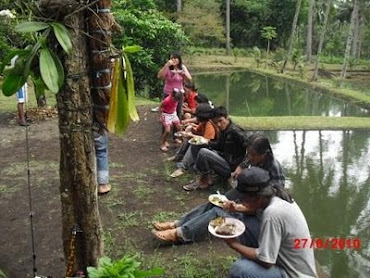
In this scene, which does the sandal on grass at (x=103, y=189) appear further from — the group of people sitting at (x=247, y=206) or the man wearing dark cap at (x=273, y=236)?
the man wearing dark cap at (x=273, y=236)

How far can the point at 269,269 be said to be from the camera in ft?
8.37

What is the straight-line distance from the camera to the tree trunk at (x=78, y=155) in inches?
85.6

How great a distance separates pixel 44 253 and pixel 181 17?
71.2 feet

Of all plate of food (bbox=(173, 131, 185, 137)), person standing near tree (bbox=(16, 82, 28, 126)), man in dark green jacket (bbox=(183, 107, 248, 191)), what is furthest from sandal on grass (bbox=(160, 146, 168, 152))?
person standing near tree (bbox=(16, 82, 28, 126))

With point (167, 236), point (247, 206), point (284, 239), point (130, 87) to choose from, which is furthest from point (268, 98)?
point (130, 87)

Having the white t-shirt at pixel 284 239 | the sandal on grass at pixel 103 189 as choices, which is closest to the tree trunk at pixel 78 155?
the white t-shirt at pixel 284 239

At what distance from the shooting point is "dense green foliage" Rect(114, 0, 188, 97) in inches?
383

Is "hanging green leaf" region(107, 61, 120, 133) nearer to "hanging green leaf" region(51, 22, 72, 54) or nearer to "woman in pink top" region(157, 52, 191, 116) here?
"hanging green leaf" region(51, 22, 72, 54)

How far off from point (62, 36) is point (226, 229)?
1.64 metres

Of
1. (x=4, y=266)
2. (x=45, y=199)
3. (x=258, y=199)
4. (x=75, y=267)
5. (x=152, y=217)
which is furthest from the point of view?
(x=45, y=199)

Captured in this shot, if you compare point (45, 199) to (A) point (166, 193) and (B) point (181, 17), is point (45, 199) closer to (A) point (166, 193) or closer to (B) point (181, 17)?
(A) point (166, 193)

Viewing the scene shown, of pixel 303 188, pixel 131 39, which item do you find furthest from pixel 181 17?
pixel 303 188

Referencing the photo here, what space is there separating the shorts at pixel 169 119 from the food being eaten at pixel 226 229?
10.8 feet

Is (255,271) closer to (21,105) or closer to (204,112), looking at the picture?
(204,112)
